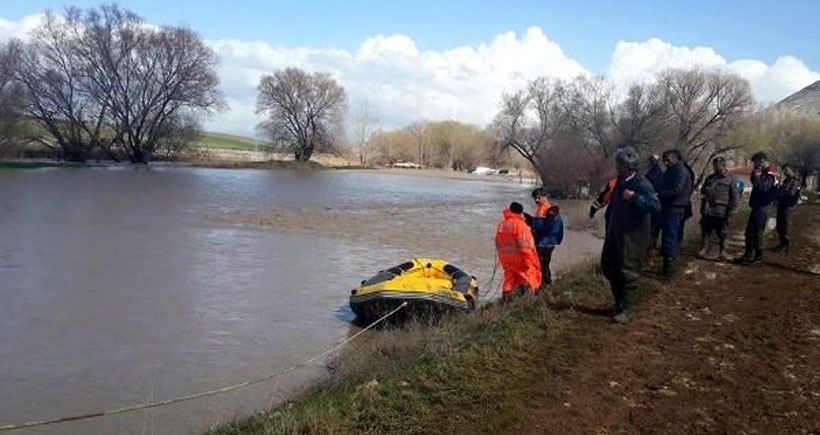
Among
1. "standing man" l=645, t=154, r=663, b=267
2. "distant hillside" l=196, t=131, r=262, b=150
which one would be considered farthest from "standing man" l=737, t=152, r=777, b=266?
"distant hillside" l=196, t=131, r=262, b=150

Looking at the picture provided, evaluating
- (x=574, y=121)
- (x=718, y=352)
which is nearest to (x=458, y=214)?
(x=718, y=352)

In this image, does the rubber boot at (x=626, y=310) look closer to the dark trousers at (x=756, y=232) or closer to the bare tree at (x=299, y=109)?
Answer: the dark trousers at (x=756, y=232)

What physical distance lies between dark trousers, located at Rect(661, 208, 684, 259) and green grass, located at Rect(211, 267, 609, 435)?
276 centimetres

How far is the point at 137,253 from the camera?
19.1 meters

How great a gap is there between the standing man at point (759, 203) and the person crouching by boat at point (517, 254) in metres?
4.60

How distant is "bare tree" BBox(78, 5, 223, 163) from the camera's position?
6888 cm

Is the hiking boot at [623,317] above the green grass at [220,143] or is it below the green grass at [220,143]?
below

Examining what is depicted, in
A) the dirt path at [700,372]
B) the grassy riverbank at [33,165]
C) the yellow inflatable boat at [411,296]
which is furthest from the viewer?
the grassy riverbank at [33,165]

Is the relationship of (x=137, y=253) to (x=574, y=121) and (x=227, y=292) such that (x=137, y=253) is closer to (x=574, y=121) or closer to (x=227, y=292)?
(x=227, y=292)

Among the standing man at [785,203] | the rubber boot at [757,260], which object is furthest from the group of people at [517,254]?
the standing man at [785,203]

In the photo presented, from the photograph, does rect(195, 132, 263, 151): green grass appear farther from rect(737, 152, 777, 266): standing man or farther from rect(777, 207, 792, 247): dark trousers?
rect(737, 152, 777, 266): standing man

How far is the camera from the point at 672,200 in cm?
1091

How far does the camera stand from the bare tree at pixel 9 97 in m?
60.6

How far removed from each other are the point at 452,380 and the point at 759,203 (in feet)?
28.4
